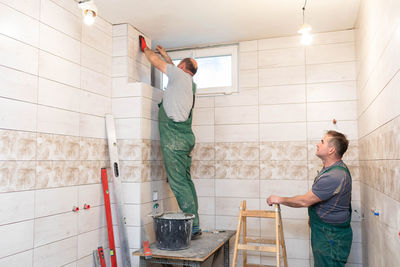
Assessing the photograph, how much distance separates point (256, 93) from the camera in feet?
12.2

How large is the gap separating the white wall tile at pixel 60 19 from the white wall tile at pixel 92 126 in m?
0.70

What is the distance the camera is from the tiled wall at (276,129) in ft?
11.4

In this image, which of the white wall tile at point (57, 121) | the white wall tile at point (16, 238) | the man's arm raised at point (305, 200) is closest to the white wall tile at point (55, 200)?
the white wall tile at point (16, 238)

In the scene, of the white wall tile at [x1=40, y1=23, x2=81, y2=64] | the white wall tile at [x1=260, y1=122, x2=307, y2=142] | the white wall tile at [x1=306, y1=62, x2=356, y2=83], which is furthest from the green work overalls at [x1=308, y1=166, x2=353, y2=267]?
the white wall tile at [x1=40, y1=23, x2=81, y2=64]

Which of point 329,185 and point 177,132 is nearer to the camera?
point 329,185

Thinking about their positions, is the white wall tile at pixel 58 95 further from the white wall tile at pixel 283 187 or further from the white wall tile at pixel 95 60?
the white wall tile at pixel 283 187

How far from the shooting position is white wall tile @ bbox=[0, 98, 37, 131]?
2.16m

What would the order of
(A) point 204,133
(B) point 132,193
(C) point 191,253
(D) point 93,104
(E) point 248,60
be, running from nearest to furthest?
(C) point 191,253, (D) point 93,104, (B) point 132,193, (E) point 248,60, (A) point 204,133

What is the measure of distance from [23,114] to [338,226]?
2350mm

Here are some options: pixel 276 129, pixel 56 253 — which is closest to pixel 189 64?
pixel 276 129

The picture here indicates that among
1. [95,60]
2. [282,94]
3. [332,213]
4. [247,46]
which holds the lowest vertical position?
[332,213]

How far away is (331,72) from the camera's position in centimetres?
350

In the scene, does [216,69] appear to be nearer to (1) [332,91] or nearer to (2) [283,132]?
→ (2) [283,132]

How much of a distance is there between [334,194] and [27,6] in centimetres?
254
